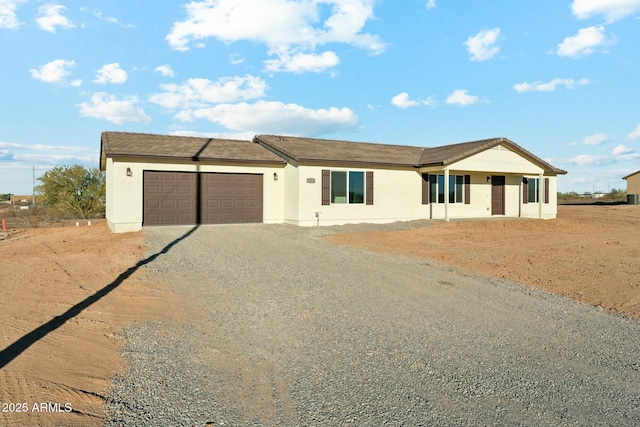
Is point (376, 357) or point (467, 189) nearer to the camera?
point (376, 357)

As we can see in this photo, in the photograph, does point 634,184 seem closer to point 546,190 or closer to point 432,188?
point 546,190

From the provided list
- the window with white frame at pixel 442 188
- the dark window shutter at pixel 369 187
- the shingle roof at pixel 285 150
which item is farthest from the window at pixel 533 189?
the dark window shutter at pixel 369 187

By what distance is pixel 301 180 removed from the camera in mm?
17250

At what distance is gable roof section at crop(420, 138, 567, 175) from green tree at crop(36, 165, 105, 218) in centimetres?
2026

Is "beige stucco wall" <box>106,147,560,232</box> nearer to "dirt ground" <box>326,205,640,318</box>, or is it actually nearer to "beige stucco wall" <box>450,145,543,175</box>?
"beige stucco wall" <box>450,145,543,175</box>

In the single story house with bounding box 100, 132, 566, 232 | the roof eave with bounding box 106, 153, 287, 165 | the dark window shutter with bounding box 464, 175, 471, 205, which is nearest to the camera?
the roof eave with bounding box 106, 153, 287, 165

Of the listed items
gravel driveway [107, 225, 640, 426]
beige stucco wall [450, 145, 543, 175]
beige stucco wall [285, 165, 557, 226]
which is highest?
beige stucco wall [450, 145, 543, 175]

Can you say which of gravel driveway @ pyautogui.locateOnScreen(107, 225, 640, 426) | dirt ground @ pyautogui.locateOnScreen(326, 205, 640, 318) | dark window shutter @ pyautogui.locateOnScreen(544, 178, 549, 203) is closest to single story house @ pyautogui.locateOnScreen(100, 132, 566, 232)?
dark window shutter @ pyautogui.locateOnScreen(544, 178, 549, 203)

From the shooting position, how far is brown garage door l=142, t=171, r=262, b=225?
52.6 feet

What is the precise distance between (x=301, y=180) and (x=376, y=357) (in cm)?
1328

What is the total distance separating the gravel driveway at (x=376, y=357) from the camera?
3.26m

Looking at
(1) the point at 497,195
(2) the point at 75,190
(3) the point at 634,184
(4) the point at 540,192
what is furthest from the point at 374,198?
(3) the point at 634,184

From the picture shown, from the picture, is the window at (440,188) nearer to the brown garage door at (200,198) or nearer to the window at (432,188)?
the window at (432,188)

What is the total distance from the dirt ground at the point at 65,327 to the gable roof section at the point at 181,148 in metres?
6.15
